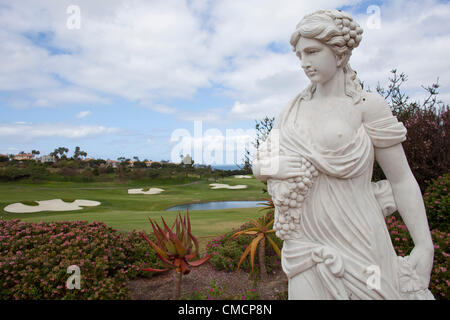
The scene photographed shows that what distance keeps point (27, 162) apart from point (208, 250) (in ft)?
57.1

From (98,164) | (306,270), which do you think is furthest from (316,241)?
(98,164)

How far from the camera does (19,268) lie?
3953 millimetres

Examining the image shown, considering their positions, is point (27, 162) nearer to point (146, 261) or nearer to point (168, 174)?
point (168, 174)

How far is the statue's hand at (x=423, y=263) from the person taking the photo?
1.76m

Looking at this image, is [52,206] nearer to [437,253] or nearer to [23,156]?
[23,156]

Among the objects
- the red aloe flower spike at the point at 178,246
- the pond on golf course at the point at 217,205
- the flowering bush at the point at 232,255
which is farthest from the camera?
the pond on golf course at the point at 217,205

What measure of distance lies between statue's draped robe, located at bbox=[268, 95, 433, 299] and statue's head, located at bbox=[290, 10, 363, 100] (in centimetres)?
44

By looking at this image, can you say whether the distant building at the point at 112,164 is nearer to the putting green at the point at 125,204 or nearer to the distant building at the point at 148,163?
the putting green at the point at 125,204

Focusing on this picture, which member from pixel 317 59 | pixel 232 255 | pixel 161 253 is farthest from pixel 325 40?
pixel 232 255

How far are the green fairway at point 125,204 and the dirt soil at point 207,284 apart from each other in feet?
7.92

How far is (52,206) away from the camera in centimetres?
1270

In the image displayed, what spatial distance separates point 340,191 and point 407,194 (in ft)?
1.53

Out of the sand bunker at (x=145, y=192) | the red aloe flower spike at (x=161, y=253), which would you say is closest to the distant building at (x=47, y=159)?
the sand bunker at (x=145, y=192)
